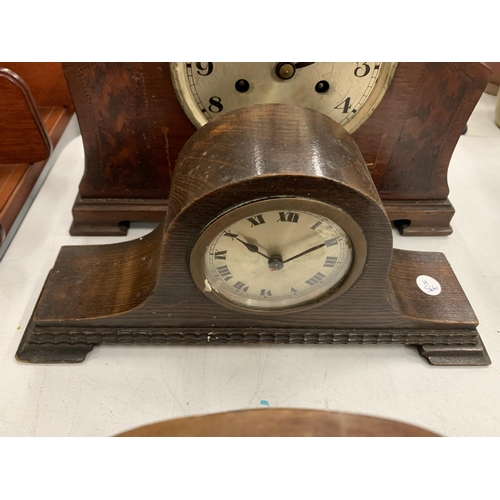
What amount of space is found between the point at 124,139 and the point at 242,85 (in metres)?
0.43

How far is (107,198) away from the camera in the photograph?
1.65m

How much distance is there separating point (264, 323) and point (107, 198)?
77 cm

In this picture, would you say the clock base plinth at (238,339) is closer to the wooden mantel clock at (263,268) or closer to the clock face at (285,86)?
the wooden mantel clock at (263,268)

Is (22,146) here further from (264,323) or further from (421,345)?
(421,345)

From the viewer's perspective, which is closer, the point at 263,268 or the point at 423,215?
the point at 263,268

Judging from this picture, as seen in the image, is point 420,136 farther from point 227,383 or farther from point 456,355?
point 227,383

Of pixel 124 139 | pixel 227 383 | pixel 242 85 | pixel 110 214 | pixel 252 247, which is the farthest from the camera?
pixel 110 214

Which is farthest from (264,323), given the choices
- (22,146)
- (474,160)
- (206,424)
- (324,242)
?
(474,160)

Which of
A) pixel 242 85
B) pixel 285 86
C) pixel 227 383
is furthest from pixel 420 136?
pixel 227 383

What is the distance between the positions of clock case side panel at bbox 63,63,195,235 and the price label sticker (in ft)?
2.88

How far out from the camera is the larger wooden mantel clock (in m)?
1.37

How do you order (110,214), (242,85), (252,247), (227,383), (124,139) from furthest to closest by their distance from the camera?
(110,214)
(124,139)
(242,85)
(227,383)
(252,247)

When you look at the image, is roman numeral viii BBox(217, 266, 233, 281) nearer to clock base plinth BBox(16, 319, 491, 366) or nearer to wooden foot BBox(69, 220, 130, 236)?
clock base plinth BBox(16, 319, 491, 366)

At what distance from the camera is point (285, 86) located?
1.41m
